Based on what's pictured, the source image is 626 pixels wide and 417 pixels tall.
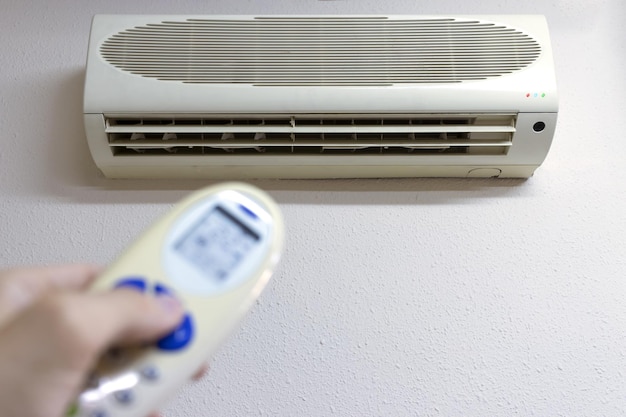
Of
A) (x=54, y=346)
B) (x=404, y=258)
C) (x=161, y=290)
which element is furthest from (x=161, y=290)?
(x=404, y=258)

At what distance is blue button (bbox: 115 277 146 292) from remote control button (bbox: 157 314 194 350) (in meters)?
0.04

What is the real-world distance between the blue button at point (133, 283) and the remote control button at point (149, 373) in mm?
60

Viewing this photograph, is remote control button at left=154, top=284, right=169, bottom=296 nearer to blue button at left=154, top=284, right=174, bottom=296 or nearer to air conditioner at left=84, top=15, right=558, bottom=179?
blue button at left=154, top=284, right=174, bottom=296

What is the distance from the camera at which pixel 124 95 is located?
97cm

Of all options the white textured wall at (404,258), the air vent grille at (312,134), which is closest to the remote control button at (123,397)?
the white textured wall at (404,258)

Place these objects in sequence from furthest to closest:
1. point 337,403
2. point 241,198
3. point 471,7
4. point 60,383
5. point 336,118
Answer: point 471,7, point 336,118, point 337,403, point 241,198, point 60,383

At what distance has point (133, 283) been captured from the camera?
56 centimetres

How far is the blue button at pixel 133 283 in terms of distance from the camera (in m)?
0.56

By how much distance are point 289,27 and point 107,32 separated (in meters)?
0.26

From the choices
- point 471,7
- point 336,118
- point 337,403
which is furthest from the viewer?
point 471,7

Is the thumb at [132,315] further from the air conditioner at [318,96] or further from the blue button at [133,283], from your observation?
the air conditioner at [318,96]

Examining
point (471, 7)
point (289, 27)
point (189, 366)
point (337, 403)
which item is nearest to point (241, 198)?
→ point (189, 366)

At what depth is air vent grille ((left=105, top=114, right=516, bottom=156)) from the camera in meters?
0.98

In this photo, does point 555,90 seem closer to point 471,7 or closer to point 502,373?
point 471,7
